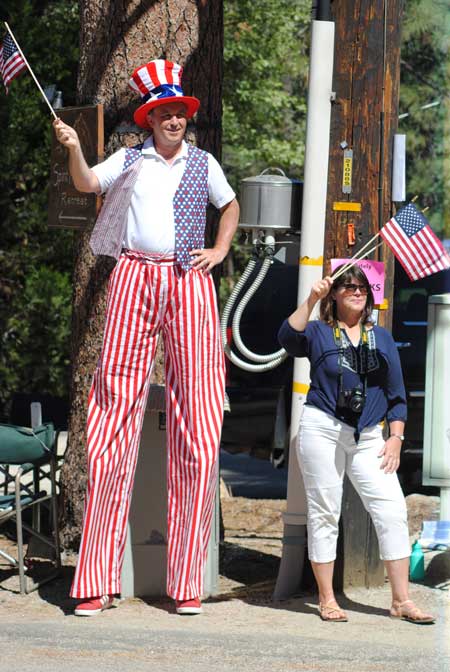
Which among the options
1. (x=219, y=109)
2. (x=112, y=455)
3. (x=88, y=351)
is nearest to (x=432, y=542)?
(x=112, y=455)

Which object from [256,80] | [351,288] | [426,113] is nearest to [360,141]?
[351,288]

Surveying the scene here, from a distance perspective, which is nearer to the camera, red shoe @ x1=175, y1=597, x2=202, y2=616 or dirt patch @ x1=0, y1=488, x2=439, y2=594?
red shoe @ x1=175, y1=597, x2=202, y2=616

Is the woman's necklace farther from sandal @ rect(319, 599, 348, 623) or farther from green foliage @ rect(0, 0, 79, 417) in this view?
green foliage @ rect(0, 0, 79, 417)

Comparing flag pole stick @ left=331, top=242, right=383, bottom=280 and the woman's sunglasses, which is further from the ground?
flag pole stick @ left=331, top=242, right=383, bottom=280

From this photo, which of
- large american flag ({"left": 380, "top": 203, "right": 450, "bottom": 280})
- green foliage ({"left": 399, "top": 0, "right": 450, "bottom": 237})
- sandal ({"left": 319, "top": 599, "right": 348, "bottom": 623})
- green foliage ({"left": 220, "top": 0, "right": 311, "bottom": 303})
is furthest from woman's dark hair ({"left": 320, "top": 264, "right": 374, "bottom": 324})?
green foliage ({"left": 399, "top": 0, "right": 450, "bottom": 237})

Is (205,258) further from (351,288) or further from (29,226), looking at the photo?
(29,226)

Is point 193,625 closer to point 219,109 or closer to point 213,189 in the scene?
point 213,189

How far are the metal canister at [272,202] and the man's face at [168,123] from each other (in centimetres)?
65

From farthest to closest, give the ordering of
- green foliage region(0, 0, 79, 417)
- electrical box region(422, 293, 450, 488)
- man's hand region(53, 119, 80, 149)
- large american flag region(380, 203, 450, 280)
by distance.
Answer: green foliage region(0, 0, 79, 417) → electrical box region(422, 293, 450, 488) → large american flag region(380, 203, 450, 280) → man's hand region(53, 119, 80, 149)

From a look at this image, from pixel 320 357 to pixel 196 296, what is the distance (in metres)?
0.62

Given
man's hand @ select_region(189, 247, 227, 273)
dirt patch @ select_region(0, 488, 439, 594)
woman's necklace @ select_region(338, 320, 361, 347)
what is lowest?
dirt patch @ select_region(0, 488, 439, 594)

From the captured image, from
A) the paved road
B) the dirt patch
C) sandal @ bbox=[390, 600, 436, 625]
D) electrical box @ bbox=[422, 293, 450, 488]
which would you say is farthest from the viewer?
electrical box @ bbox=[422, 293, 450, 488]

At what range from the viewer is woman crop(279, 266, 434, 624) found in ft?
18.2

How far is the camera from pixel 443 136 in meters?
24.4
